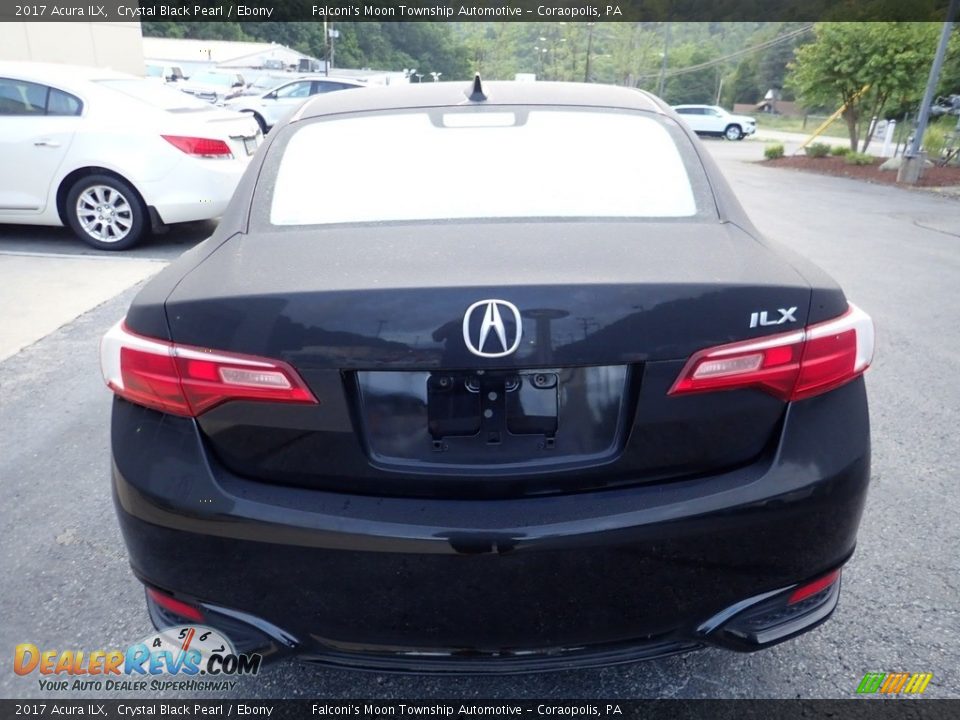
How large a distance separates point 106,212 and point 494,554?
690 cm

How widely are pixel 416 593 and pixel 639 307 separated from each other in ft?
2.60

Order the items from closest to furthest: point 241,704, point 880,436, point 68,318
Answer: point 241,704, point 880,436, point 68,318

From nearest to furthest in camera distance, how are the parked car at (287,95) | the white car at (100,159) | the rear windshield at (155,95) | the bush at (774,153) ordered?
1. the white car at (100,159)
2. the rear windshield at (155,95)
3. the parked car at (287,95)
4. the bush at (774,153)

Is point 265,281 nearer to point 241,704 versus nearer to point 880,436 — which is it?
point 241,704

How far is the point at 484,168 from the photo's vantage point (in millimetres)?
2258

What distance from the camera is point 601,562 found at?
1.60 m

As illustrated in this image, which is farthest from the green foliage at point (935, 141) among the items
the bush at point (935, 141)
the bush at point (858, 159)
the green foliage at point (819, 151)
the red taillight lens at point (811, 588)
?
the red taillight lens at point (811, 588)

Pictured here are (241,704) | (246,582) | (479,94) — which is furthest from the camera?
(479,94)

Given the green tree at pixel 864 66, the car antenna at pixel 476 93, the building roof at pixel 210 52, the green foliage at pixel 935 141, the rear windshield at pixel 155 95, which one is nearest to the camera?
the car antenna at pixel 476 93

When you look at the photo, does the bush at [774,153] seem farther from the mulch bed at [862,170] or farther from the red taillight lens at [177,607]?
the red taillight lens at [177,607]

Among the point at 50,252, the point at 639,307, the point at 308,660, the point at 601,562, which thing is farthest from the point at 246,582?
the point at 50,252

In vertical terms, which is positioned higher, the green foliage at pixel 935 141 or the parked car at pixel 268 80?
the green foliage at pixel 935 141

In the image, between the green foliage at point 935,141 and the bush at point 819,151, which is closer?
the green foliage at point 935,141

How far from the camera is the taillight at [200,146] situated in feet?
22.8
